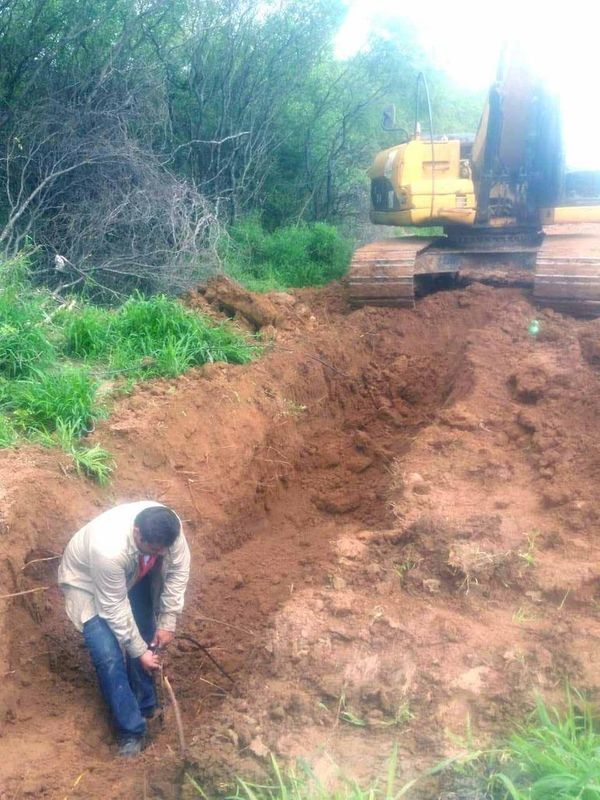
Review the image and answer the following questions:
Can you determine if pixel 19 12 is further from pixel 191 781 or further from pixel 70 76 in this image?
pixel 191 781

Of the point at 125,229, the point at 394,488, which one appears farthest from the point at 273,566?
the point at 125,229

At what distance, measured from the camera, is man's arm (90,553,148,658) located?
4145mm

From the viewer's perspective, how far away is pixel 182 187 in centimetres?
1034

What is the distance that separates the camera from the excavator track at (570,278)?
8008 millimetres

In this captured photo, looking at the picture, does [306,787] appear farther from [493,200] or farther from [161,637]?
[493,200]

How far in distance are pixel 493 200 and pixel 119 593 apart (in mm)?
6981

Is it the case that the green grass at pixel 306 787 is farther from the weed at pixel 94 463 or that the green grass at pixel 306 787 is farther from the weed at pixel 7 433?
the weed at pixel 7 433

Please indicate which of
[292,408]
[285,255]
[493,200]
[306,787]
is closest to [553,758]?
[306,787]

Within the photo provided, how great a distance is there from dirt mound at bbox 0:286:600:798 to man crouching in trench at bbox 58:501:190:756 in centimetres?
26

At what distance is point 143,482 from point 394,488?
5.85 ft

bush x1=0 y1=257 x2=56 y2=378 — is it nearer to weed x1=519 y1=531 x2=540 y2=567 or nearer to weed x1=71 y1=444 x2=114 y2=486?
weed x1=71 y1=444 x2=114 y2=486

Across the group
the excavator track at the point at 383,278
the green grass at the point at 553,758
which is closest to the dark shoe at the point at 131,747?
the green grass at the point at 553,758

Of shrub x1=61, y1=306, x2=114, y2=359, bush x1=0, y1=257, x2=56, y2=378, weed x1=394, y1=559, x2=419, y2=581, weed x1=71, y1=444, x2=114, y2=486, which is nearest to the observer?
weed x1=394, y1=559, x2=419, y2=581

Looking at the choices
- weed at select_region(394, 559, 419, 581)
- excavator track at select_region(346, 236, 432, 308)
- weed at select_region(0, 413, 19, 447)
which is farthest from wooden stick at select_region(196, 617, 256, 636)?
excavator track at select_region(346, 236, 432, 308)
